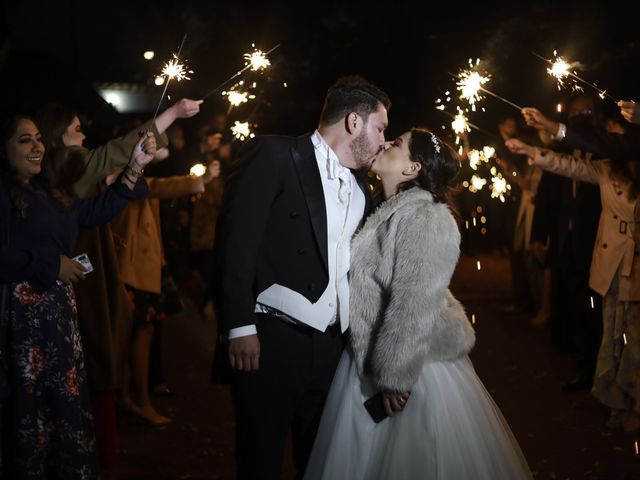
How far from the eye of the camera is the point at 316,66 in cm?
1659

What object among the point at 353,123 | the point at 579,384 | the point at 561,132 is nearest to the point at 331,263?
the point at 353,123

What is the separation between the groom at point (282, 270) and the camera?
3.64 metres

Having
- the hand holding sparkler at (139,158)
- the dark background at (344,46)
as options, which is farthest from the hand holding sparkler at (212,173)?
the dark background at (344,46)

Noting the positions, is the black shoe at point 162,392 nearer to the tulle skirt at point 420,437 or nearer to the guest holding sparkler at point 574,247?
the guest holding sparkler at point 574,247

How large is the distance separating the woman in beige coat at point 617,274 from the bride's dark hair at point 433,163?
2.48 metres

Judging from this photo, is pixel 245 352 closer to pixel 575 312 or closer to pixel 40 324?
pixel 40 324

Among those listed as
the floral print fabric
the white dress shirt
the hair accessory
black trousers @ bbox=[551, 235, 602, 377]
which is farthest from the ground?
the hair accessory

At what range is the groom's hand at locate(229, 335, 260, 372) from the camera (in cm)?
358

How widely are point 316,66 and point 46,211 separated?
41.8 ft

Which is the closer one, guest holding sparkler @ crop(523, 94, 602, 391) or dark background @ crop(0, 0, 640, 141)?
guest holding sparkler @ crop(523, 94, 602, 391)

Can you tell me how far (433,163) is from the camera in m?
4.00

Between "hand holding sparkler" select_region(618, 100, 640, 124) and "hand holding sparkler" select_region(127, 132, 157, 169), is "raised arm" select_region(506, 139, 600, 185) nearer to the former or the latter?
"hand holding sparkler" select_region(618, 100, 640, 124)

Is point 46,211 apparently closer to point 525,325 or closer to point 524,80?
point 525,325

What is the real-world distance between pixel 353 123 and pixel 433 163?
0.43 meters
